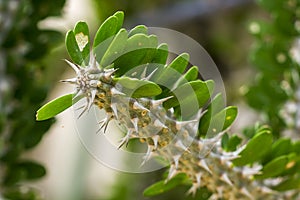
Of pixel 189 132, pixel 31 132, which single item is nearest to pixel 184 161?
pixel 189 132

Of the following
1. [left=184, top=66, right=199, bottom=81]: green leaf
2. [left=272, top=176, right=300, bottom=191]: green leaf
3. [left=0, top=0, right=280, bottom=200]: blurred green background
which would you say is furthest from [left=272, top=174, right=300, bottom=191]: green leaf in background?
[left=184, top=66, right=199, bottom=81]: green leaf

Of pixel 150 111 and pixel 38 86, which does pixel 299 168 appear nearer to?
pixel 150 111

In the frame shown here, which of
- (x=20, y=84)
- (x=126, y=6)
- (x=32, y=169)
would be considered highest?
(x=126, y=6)

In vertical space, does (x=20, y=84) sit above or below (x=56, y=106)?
above

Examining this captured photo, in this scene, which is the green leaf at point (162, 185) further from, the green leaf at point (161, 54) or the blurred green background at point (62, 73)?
the green leaf at point (161, 54)

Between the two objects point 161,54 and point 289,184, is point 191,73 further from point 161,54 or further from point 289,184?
point 289,184

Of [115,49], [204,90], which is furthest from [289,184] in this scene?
[115,49]
